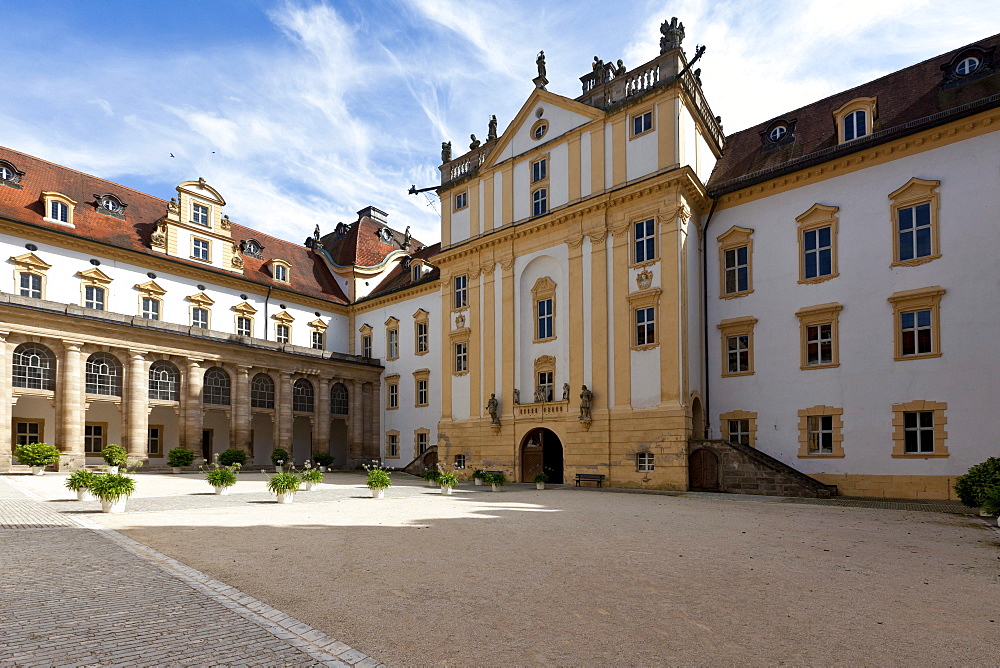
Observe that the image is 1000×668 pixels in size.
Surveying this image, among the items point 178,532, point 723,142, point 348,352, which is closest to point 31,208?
point 348,352

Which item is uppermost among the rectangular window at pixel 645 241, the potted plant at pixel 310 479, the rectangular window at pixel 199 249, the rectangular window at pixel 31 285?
the rectangular window at pixel 199 249

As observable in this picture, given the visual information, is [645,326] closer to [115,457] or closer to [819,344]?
A: [819,344]

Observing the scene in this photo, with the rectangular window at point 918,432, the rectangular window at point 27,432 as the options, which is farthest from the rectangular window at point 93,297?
the rectangular window at point 918,432

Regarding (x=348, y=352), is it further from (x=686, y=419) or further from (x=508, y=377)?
(x=686, y=419)

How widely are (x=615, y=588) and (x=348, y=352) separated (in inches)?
1650

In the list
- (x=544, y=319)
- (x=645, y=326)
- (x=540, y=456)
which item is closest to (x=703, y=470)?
(x=645, y=326)

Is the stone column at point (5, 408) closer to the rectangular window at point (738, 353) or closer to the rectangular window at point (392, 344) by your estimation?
the rectangular window at point (392, 344)

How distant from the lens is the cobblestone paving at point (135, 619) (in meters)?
5.46

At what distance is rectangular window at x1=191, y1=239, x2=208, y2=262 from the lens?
40500 mm

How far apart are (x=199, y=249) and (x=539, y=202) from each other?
885 inches

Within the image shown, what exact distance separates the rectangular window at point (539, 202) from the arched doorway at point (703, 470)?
1392cm

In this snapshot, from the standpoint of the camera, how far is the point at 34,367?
32.0 m

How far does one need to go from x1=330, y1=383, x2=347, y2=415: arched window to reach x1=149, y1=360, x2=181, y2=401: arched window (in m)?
10.1

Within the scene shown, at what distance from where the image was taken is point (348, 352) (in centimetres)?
4816
